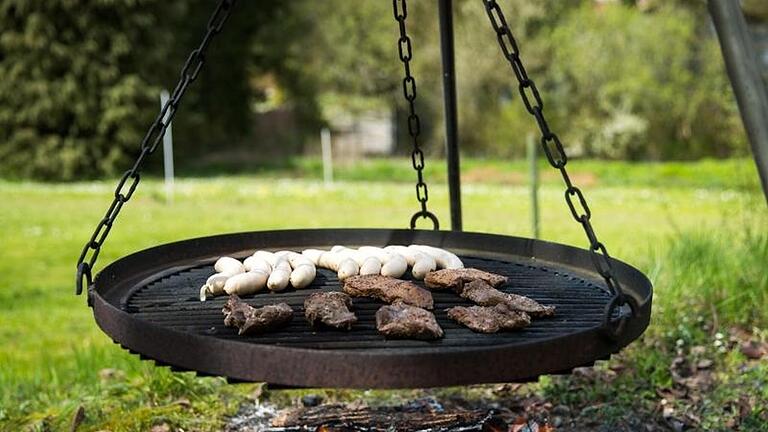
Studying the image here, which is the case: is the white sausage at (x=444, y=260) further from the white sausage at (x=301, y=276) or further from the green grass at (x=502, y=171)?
the green grass at (x=502, y=171)

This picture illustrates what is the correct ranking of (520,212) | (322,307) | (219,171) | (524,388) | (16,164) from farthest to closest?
1. (219,171)
2. (16,164)
3. (520,212)
4. (524,388)
5. (322,307)

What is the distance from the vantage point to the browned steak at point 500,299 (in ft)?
6.45

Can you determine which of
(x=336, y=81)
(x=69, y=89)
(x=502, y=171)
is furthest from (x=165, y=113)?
(x=336, y=81)

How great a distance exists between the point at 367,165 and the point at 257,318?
13881 mm

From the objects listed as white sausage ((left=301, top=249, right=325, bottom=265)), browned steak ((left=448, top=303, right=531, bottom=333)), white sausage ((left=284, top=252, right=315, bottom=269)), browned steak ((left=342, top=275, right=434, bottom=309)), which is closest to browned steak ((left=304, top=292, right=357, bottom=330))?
browned steak ((left=342, top=275, right=434, bottom=309))

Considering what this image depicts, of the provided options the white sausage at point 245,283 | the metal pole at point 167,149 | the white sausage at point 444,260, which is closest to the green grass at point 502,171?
the metal pole at point 167,149

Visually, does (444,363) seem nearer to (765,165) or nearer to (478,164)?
(765,165)

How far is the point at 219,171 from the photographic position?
16.1m

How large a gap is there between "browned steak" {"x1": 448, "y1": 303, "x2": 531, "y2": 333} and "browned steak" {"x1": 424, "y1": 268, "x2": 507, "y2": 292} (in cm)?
21

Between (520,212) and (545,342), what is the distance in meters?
8.46

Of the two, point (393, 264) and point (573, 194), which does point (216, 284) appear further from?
point (573, 194)

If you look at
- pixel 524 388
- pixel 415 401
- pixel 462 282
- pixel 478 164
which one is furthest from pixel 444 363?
pixel 478 164

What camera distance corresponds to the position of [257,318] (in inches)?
71.6

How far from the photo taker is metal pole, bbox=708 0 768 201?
2834mm
